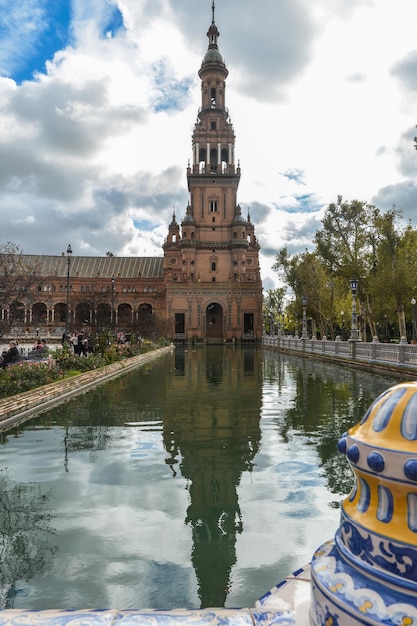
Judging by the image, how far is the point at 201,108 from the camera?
74938mm

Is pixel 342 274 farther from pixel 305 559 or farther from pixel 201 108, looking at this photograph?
pixel 201 108

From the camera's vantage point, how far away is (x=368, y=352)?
2448 cm

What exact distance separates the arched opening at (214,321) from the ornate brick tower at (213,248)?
156mm

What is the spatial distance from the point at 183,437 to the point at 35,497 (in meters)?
3.21

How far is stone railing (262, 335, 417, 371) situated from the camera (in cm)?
1948

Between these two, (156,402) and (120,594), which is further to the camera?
(156,402)

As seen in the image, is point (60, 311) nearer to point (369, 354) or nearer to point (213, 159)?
point (213, 159)

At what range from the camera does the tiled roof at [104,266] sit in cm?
8488

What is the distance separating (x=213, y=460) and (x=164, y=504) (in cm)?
175

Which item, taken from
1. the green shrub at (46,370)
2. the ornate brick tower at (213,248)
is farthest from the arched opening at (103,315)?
the ornate brick tower at (213,248)

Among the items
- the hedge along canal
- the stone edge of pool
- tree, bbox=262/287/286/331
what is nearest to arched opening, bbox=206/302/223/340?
tree, bbox=262/287/286/331

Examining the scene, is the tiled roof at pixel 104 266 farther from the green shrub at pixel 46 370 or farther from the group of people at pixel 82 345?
the green shrub at pixel 46 370

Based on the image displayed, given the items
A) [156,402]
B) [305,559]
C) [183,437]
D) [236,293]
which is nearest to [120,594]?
[305,559]

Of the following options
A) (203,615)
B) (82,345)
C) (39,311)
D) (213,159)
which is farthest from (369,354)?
(39,311)
